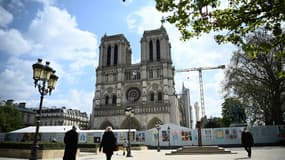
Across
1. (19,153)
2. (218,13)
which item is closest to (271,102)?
(218,13)

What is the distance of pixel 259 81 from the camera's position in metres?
24.1

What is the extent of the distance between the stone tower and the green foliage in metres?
15.5

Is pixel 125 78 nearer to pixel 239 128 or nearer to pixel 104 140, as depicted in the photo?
pixel 239 128

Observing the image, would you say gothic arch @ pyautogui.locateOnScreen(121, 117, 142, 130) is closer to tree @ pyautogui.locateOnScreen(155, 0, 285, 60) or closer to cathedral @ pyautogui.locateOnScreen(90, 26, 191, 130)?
cathedral @ pyautogui.locateOnScreen(90, 26, 191, 130)

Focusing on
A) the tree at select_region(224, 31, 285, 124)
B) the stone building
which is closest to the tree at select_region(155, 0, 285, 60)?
the tree at select_region(224, 31, 285, 124)

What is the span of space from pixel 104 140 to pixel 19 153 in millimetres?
9481

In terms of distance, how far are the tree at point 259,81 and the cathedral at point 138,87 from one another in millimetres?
20614

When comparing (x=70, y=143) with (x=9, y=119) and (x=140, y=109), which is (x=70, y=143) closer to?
(x=140, y=109)

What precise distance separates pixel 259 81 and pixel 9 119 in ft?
140

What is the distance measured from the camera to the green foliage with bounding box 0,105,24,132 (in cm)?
3922

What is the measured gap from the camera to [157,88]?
4756 centimetres

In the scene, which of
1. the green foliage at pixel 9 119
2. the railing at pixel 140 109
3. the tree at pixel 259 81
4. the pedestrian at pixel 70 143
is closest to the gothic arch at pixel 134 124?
the railing at pixel 140 109

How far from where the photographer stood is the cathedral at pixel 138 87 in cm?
4534

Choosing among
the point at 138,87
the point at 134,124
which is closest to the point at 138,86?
the point at 138,87
